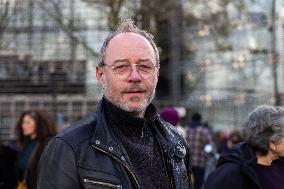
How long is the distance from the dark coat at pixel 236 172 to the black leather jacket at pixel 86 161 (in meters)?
1.65

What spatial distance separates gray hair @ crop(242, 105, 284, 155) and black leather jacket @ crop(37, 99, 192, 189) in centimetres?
185

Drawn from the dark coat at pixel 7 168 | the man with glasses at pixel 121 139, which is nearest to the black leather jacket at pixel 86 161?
the man with glasses at pixel 121 139

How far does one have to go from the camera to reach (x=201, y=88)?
1952 cm

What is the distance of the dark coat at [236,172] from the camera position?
12.8 ft

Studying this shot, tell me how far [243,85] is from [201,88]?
1.34 meters

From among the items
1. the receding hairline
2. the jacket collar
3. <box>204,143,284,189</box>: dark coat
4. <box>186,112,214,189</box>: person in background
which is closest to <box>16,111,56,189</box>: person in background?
<box>204,143,284,189</box>: dark coat

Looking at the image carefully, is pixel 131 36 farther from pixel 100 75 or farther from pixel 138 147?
pixel 138 147

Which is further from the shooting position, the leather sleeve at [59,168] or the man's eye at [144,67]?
the man's eye at [144,67]

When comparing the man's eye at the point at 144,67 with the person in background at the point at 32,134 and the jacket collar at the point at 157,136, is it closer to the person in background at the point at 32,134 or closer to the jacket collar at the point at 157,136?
the jacket collar at the point at 157,136

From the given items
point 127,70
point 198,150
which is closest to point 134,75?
point 127,70

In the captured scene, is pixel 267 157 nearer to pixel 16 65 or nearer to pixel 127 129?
pixel 127 129

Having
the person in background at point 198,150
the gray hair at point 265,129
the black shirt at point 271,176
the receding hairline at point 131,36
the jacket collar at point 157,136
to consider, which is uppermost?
the receding hairline at point 131,36

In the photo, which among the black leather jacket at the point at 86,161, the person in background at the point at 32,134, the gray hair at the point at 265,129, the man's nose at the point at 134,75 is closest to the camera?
the black leather jacket at the point at 86,161

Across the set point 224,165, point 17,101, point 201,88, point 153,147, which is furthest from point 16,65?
point 153,147
